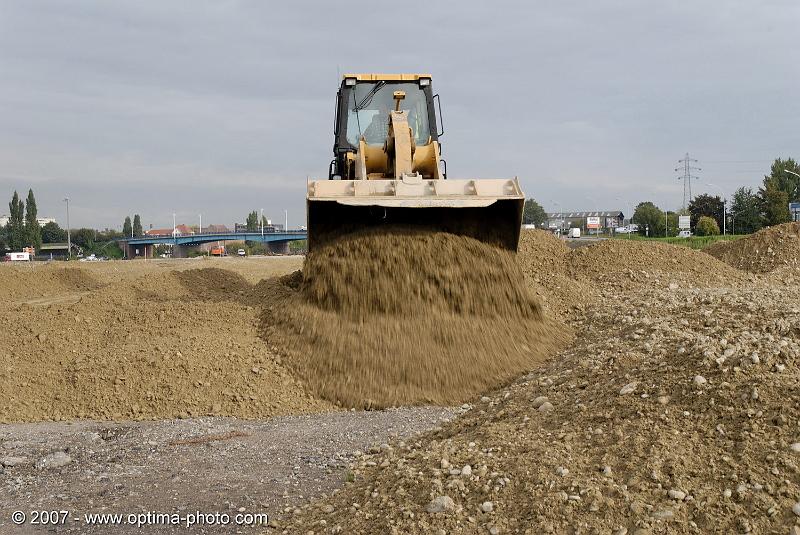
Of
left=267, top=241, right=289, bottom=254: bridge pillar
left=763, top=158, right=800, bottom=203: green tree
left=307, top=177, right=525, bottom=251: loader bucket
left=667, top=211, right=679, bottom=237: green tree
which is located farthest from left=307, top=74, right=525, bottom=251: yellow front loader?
left=267, top=241, right=289, bottom=254: bridge pillar

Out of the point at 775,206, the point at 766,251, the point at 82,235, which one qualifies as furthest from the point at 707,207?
the point at 82,235

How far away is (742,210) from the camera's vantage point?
52.2 metres

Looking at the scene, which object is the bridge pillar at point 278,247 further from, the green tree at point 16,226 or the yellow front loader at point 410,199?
the yellow front loader at point 410,199

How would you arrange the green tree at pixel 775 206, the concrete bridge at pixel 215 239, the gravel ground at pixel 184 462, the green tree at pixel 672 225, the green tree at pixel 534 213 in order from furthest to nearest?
the green tree at pixel 534 213, the concrete bridge at pixel 215 239, the green tree at pixel 672 225, the green tree at pixel 775 206, the gravel ground at pixel 184 462

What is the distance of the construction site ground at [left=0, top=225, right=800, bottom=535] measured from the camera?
3852mm

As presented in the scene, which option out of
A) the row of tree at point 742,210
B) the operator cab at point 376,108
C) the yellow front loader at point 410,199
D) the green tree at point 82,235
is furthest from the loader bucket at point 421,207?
the green tree at point 82,235

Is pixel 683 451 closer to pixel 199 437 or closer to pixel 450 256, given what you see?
pixel 199 437

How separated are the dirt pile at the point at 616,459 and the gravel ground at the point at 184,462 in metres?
0.41

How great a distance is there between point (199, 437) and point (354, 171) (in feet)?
15.9

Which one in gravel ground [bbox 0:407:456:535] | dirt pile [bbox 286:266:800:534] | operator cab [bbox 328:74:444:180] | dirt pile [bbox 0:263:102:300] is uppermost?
operator cab [bbox 328:74:444:180]

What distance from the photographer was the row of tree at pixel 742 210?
4494 cm

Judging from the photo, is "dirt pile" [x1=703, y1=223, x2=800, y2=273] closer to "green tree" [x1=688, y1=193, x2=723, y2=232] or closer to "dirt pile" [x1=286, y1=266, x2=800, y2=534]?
"dirt pile" [x1=286, y1=266, x2=800, y2=534]

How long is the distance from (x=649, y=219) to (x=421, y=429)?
62.4 metres

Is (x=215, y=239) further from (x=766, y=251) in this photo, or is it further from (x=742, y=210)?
(x=766, y=251)
